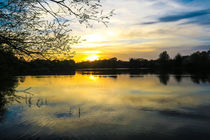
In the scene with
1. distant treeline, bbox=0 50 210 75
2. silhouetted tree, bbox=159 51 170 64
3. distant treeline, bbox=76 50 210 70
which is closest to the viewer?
distant treeline, bbox=0 50 210 75

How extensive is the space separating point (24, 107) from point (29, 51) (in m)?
8.70

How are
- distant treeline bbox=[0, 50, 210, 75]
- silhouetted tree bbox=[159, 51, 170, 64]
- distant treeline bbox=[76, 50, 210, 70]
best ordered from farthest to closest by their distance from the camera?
silhouetted tree bbox=[159, 51, 170, 64], distant treeline bbox=[76, 50, 210, 70], distant treeline bbox=[0, 50, 210, 75]

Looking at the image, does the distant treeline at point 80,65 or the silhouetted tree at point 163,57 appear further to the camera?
the silhouetted tree at point 163,57

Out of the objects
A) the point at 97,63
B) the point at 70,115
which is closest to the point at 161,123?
the point at 70,115

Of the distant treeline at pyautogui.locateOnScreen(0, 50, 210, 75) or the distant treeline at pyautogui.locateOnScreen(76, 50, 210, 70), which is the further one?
the distant treeline at pyautogui.locateOnScreen(76, 50, 210, 70)

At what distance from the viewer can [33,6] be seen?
461 cm

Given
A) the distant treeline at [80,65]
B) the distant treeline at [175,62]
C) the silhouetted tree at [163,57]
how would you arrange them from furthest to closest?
the silhouetted tree at [163,57], the distant treeline at [175,62], the distant treeline at [80,65]

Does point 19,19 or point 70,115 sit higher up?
point 19,19

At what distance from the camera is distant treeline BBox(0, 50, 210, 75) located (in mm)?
5059

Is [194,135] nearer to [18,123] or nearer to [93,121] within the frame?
[93,121]

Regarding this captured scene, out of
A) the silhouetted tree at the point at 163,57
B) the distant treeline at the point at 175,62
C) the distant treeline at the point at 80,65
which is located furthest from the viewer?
the silhouetted tree at the point at 163,57

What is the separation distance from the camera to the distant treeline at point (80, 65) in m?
5.06

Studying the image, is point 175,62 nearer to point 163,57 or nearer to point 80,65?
point 163,57

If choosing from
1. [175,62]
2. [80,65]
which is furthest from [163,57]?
[80,65]
